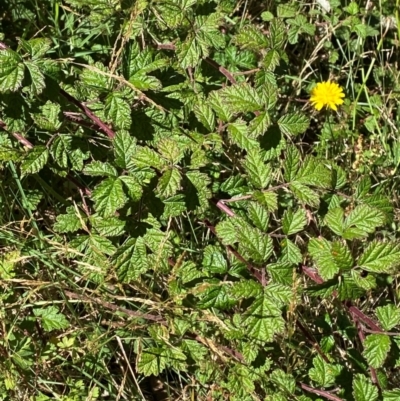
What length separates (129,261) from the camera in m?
1.98

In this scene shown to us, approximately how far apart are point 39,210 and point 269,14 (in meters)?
1.19

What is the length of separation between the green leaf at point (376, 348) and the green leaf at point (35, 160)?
996 mm

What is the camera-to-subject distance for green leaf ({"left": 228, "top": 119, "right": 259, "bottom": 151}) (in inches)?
82.0

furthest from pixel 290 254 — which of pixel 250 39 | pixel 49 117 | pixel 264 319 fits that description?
pixel 49 117

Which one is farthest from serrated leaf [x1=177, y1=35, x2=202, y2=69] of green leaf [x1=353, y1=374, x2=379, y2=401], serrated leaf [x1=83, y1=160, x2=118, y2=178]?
green leaf [x1=353, y1=374, x2=379, y2=401]

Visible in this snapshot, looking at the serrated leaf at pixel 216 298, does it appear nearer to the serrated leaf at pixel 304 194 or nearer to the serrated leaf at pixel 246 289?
the serrated leaf at pixel 246 289

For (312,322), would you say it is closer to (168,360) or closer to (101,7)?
(168,360)

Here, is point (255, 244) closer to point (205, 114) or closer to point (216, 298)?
point (216, 298)

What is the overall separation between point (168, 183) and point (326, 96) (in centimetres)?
113

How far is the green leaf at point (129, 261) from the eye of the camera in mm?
1977

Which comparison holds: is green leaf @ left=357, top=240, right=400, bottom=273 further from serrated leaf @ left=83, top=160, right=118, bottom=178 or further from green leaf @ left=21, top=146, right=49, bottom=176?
green leaf @ left=21, top=146, right=49, bottom=176

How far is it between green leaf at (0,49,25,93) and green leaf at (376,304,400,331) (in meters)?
1.13

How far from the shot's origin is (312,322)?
8.21ft

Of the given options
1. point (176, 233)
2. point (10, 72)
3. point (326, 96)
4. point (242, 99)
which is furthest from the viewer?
point (326, 96)
